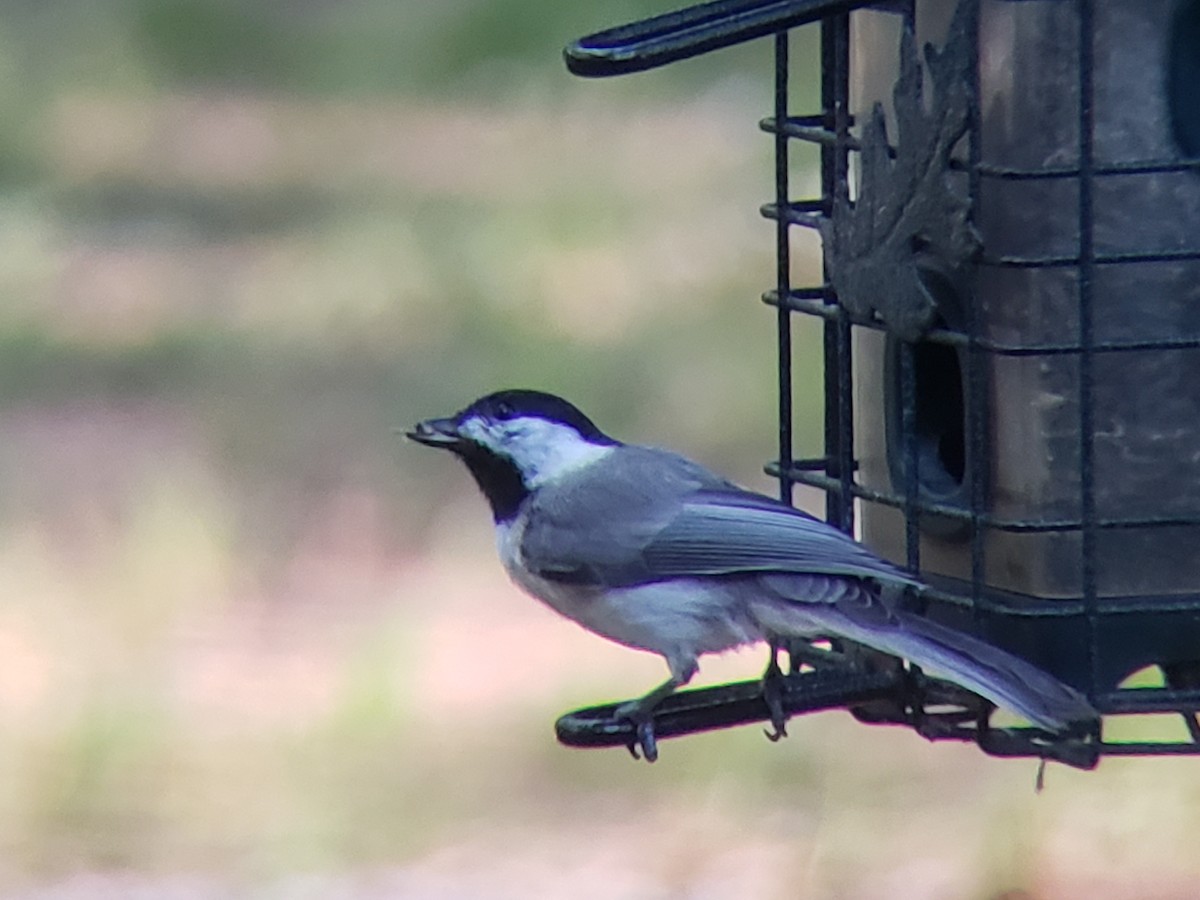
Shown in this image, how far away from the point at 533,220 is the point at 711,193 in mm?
874

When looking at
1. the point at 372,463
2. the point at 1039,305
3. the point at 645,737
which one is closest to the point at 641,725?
the point at 645,737

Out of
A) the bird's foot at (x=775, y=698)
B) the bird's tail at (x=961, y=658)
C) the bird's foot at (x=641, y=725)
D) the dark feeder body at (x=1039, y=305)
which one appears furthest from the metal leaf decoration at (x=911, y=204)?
the bird's foot at (x=641, y=725)

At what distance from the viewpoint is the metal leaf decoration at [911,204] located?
370 centimetres

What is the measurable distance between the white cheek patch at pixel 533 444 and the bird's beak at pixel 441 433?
0.6 inches

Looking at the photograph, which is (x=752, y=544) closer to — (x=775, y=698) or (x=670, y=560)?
(x=670, y=560)

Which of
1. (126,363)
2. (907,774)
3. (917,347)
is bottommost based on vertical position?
(907,774)

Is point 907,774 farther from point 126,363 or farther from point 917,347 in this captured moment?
point 126,363

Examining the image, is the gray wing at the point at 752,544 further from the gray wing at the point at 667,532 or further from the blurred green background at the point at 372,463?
the blurred green background at the point at 372,463

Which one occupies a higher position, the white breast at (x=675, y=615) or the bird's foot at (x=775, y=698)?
the white breast at (x=675, y=615)

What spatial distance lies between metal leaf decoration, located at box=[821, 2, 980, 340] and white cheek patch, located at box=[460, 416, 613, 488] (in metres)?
0.56

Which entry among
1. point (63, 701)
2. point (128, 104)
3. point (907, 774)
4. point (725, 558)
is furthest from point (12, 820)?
point (128, 104)

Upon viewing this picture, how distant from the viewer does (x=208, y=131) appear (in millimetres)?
12672

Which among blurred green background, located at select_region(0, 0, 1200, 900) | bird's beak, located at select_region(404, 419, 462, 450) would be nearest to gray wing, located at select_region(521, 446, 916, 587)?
bird's beak, located at select_region(404, 419, 462, 450)

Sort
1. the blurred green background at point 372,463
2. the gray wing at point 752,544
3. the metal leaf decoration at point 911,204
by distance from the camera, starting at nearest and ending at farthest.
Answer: the metal leaf decoration at point 911,204, the gray wing at point 752,544, the blurred green background at point 372,463
